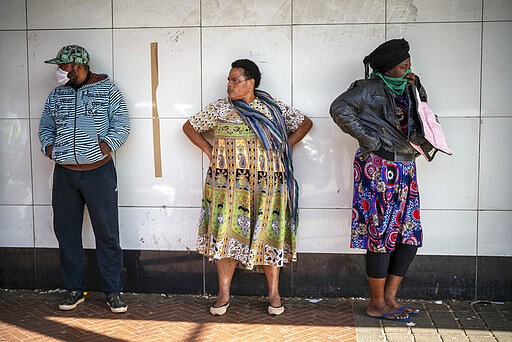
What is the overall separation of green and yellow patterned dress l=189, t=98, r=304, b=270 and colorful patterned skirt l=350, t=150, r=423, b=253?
0.61 m

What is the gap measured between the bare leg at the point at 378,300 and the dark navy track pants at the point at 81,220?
1.95 meters

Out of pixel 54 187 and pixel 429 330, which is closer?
pixel 429 330

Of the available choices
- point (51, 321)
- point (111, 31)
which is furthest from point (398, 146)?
point (51, 321)

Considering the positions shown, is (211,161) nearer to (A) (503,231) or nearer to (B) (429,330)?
(B) (429,330)

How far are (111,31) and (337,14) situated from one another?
1.83 m

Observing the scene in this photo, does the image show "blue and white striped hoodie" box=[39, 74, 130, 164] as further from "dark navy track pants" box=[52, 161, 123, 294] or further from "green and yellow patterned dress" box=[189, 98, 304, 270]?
"green and yellow patterned dress" box=[189, 98, 304, 270]

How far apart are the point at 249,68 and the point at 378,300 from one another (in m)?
1.97

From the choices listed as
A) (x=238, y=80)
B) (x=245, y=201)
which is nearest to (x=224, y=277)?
(x=245, y=201)

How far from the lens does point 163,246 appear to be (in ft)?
16.9

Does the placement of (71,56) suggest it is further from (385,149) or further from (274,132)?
(385,149)

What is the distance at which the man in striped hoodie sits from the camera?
4.67 meters

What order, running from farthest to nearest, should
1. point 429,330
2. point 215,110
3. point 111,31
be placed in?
point 111,31, point 215,110, point 429,330

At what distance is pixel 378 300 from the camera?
15.0 ft

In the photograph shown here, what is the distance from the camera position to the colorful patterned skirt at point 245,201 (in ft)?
15.1
